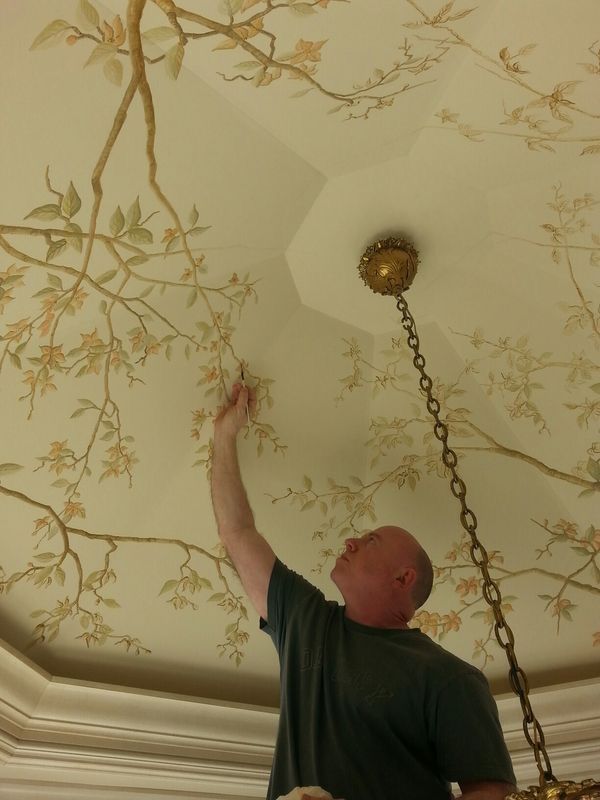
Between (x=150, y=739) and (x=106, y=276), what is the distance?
3.84 feet

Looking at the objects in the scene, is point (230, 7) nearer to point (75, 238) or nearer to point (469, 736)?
point (75, 238)

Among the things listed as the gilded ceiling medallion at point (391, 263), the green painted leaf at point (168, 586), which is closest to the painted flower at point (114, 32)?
the gilded ceiling medallion at point (391, 263)

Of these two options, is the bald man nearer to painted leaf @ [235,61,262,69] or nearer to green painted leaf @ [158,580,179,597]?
green painted leaf @ [158,580,179,597]

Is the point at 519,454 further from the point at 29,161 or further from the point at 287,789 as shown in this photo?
the point at 29,161

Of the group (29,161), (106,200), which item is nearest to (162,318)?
(106,200)

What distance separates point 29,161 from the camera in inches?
56.0

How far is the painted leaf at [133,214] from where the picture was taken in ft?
5.08

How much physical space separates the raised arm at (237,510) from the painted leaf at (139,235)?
18.5 inches

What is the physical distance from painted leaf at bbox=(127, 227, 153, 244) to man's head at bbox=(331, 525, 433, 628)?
0.79 metres

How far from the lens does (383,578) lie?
1.33m

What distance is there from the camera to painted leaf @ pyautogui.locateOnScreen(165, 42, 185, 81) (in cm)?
135

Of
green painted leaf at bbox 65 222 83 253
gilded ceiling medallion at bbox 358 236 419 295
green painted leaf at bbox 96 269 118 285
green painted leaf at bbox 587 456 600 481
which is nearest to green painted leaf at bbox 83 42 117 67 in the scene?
green painted leaf at bbox 65 222 83 253

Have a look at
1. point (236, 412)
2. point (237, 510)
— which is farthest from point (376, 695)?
point (236, 412)

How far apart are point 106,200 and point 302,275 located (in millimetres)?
538
